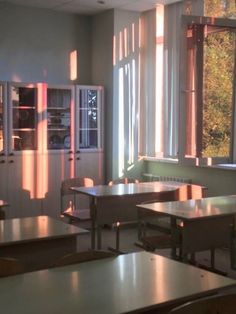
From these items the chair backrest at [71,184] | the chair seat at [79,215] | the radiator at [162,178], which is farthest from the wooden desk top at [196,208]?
the radiator at [162,178]

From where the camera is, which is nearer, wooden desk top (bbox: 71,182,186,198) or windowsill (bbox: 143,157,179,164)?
wooden desk top (bbox: 71,182,186,198)

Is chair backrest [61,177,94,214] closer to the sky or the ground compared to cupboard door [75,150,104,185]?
closer to the ground

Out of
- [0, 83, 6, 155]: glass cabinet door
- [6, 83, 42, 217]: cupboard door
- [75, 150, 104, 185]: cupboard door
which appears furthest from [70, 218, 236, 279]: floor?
[0, 83, 6, 155]: glass cabinet door

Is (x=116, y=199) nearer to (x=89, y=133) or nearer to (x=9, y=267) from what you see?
(x=89, y=133)

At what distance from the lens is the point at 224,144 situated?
5.97 metres

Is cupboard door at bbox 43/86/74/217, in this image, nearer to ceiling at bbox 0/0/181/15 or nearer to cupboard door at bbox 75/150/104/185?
cupboard door at bbox 75/150/104/185

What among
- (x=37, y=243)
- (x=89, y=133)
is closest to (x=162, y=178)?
(x=89, y=133)

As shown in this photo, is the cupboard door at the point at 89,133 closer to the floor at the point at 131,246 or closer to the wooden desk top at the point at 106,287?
the floor at the point at 131,246

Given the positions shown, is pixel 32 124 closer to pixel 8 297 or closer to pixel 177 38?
pixel 177 38

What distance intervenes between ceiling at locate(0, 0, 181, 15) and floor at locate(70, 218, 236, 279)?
294cm

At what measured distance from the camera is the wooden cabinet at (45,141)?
6484 mm

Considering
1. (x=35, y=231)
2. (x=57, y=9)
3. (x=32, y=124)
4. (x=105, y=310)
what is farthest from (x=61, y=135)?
(x=105, y=310)

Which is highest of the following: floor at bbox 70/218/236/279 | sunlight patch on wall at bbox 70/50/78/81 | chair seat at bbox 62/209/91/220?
sunlight patch on wall at bbox 70/50/78/81

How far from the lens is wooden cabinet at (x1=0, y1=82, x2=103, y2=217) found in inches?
255
